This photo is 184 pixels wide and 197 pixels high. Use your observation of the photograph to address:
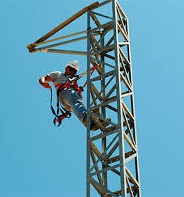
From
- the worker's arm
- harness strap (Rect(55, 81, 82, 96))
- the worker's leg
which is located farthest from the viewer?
the worker's arm

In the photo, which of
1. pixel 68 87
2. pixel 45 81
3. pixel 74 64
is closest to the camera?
pixel 68 87

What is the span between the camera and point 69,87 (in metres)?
10.1

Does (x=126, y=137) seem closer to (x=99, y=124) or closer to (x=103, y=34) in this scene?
(x=99, y=124)

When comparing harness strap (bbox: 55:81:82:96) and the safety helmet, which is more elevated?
the safety helmet

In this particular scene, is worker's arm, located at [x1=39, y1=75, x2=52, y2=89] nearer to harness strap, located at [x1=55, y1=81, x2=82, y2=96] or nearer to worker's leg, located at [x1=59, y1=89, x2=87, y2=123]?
harness strap, located at [x1=55, y1=81, x2=82, y2=96]

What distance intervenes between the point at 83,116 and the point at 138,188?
1.71m

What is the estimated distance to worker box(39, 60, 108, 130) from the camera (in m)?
9.64

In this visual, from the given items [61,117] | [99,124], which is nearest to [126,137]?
[99,124]

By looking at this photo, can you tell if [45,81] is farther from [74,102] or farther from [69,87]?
[74,102]

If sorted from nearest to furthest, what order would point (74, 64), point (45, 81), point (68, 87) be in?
point (68, 87) < point (45, 81) < point (74, 64)

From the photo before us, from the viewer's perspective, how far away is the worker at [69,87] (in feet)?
31.6

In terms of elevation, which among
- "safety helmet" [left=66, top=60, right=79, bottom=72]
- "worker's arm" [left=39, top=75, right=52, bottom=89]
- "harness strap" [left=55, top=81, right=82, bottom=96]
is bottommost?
"harness strap" [left=55, top=81, right=82, bottom=96]

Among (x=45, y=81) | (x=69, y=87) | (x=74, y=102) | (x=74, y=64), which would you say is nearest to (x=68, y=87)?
(x=69, y=87)

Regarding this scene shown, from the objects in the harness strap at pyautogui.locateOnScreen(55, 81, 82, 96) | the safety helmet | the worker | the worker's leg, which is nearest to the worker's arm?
the worker
